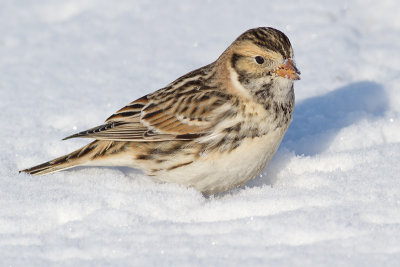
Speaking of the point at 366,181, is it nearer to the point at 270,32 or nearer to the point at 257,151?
the point at 257,151

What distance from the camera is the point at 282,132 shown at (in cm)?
530

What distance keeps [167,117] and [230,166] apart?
26.5 inches

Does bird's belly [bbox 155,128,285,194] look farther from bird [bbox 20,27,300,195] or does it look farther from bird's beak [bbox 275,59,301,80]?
bird's beak [bbox 275,59,301,80]

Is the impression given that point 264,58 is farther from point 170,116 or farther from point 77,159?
point 77,159

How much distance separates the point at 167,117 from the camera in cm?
550

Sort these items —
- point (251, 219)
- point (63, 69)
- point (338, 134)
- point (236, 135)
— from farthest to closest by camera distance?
point (63, 69) → point (338, 134) → point (236, 135) → point (251, 219)

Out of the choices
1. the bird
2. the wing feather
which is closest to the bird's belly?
the bird

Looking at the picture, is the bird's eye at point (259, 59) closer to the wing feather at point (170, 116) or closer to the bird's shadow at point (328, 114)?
the wing feather at point (170, 116)

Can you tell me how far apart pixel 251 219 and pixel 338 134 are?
188 cm

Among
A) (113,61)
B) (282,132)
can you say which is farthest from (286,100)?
(113,61)

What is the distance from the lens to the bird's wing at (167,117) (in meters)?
5.30

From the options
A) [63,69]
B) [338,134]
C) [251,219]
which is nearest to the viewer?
[251,219]

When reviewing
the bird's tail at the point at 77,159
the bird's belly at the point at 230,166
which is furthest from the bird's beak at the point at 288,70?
the bird's tail at the point at 77,159

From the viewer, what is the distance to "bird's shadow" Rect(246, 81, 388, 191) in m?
6.24
